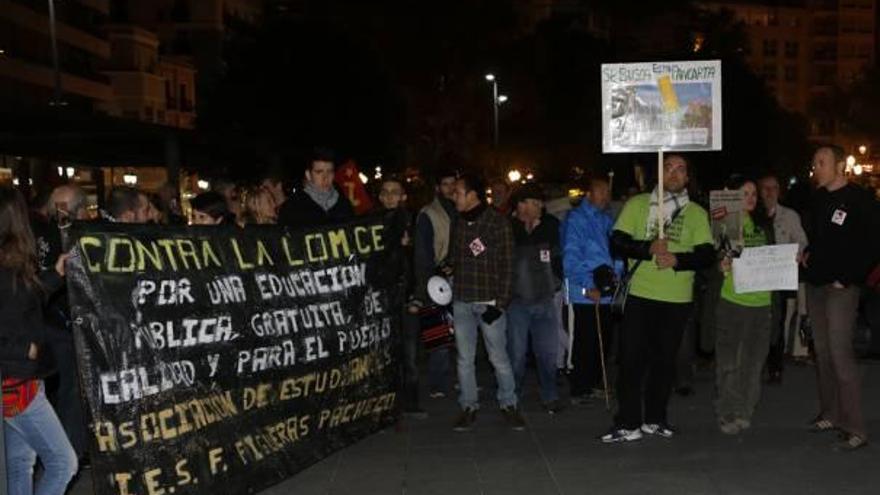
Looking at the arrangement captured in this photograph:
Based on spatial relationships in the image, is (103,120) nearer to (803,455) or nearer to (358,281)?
(358,281)

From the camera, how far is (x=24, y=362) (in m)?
5.58

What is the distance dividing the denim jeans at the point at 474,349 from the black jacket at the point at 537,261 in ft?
2.09

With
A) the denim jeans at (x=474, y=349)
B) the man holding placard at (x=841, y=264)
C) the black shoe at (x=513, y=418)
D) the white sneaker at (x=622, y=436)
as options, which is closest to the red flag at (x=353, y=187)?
the denim jeans at (x=474, y=349)

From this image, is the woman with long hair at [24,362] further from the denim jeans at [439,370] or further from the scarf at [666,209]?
the denim jeans at [439,370]

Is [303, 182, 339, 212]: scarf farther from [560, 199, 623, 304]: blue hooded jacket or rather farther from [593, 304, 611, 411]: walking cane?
[593, 304, 611, 411]: walking cane

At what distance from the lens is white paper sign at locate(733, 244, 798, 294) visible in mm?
8555

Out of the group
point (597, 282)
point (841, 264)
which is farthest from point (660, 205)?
point (597, 282)

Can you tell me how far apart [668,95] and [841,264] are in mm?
1744

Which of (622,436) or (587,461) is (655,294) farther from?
(587,461)

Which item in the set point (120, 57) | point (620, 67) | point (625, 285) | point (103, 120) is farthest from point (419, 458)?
point (120, 57)

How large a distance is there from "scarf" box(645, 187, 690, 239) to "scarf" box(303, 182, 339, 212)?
2403mm

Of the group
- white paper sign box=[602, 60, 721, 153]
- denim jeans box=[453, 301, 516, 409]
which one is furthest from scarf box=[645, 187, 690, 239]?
denim jeans box=[453, 301, 516, 409]

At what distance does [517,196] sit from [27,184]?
742 inches

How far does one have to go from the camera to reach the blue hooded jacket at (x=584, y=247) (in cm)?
998
